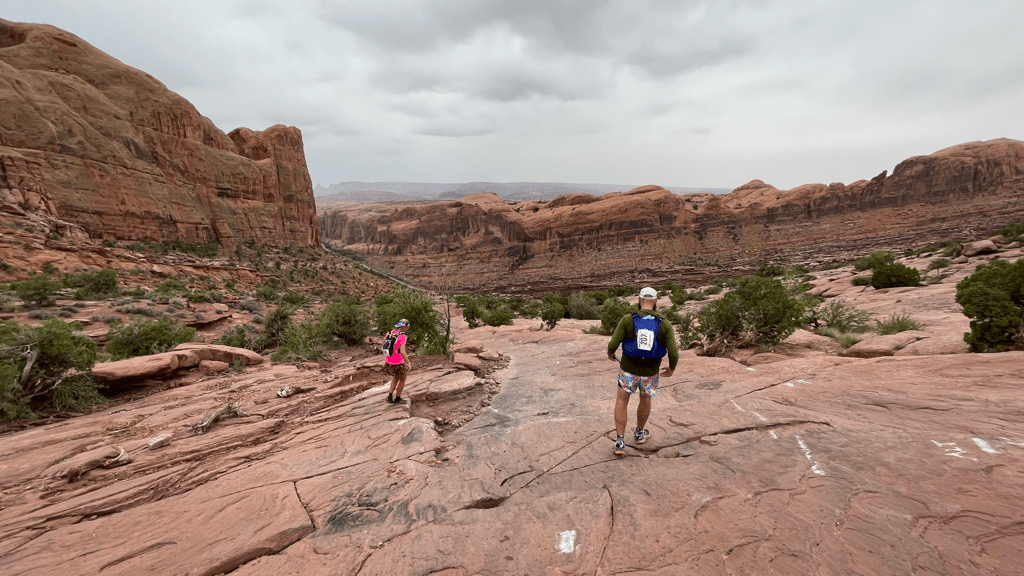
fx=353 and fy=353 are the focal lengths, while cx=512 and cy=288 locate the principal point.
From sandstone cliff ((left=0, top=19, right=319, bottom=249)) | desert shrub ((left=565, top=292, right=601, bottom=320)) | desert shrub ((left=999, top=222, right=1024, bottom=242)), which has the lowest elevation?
desert shrub ((left=565, top=292, right=601, bottom=320))

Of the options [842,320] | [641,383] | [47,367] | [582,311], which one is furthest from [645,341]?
[582,311]

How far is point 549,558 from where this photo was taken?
2846 millimetres

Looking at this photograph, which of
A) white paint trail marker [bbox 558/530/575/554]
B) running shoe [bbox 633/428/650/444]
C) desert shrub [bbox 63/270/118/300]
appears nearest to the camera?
white paint trail marker [bbox 558/530/575/554]

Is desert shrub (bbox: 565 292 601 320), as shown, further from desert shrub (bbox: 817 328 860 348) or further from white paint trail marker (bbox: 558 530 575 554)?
white paint trail marker (bbox: 558 530 575 554)

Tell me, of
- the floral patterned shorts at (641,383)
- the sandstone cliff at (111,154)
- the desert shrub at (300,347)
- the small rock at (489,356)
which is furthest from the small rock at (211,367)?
the sandstone cliff at (111,154)

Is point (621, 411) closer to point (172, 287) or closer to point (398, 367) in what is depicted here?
point (398, 367)

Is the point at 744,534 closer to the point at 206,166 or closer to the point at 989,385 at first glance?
the point at 989,385

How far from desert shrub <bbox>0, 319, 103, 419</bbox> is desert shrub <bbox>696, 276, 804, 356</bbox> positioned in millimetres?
13679

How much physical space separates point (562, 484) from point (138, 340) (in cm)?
1430

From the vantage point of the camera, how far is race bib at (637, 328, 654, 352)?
414 cm

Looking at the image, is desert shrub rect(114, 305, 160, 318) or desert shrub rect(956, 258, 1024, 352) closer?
desert shrub rect(956, 258, 1024, 352)

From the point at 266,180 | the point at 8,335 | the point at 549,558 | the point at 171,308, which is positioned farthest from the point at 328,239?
the point at 549,558

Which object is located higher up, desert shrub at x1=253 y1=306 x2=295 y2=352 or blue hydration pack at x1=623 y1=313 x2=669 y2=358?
blue hydration pack at x1=623 y1=313 x2=669 y2=358

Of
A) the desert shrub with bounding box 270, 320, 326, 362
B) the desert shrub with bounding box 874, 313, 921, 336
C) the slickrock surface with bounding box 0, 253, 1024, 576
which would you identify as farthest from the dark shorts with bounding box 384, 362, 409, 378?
the desert shrub with bounding box 874, 313, 921, 336
